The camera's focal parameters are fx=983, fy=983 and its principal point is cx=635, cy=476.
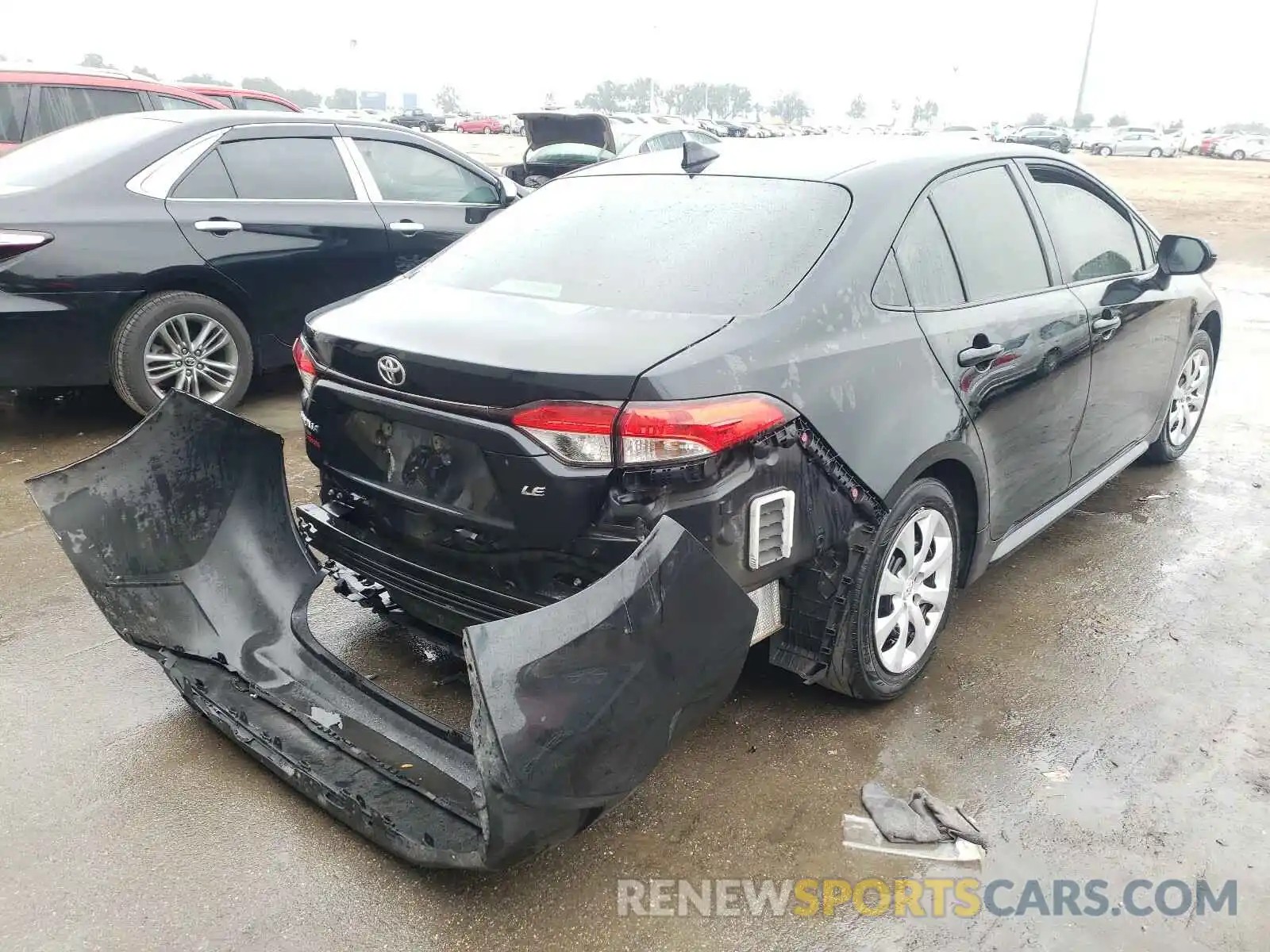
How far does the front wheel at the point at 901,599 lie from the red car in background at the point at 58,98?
794 centimetres

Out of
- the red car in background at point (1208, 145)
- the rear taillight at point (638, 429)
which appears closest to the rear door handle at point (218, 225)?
the rear taillight at point (638, 429)

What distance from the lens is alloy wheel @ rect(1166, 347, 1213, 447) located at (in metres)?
5.02

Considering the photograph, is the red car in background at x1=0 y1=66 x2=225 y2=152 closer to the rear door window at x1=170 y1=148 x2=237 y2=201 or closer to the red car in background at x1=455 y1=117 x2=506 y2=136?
the rear door window at x1=170 y1=148 x2=237 y2=201

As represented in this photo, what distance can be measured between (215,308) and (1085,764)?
15.6ft

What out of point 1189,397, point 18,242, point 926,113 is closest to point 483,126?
point 18,242

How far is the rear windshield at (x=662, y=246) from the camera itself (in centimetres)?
269

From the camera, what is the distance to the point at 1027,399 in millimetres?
3348

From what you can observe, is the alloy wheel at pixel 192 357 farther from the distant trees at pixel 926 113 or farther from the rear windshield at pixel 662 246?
the distant trees at pixel 926 113

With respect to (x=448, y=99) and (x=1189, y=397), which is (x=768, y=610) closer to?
(x=1189, y=397)

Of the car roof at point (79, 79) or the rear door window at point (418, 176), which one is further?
the car roof at point (79, 79)

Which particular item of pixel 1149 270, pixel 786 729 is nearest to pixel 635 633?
pixel 786 729

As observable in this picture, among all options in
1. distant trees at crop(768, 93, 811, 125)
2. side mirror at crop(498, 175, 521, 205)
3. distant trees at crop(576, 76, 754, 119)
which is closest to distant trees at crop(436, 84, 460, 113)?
distant trees at crop(576, 76, 754, 119)

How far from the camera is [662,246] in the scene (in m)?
2.92

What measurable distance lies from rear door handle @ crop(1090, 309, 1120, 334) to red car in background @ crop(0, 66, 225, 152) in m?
7.75
